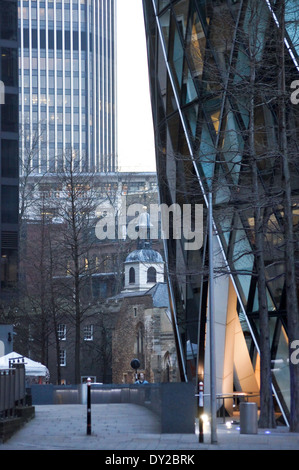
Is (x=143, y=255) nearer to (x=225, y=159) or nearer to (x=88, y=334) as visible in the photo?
(x=88, y=334)

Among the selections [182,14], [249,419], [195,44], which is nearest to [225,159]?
[195,44]

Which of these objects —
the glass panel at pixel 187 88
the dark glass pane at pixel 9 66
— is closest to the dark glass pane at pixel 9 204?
the dark glass pane at pixel 9 66

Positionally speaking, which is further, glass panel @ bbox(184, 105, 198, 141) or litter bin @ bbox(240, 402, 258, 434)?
glass panel @ bbox(184, 105, 198, 141)

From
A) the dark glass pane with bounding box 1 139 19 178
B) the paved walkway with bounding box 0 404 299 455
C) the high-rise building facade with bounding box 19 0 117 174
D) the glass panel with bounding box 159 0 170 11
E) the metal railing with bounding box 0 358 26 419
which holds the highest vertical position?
the high-rise building facade with bounding box 19 0 117 174

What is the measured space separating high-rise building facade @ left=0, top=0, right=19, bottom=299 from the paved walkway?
18.8 m

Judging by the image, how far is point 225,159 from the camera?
104 feet

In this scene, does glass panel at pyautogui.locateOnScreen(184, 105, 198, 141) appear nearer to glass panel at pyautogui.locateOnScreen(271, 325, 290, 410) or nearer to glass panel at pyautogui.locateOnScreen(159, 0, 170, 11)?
glass panel at pyautogui.locateOnScreen(159, 0, 170, 11)

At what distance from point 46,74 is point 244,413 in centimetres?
17438

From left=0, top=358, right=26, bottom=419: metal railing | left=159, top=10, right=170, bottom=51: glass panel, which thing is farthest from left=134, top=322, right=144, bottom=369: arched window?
left=0, top=358, right=26, bottom=419: metal railing

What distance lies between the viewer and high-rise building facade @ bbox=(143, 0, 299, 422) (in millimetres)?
27078

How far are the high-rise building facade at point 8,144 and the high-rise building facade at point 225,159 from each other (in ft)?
27.4

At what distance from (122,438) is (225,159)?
45.7 feet
